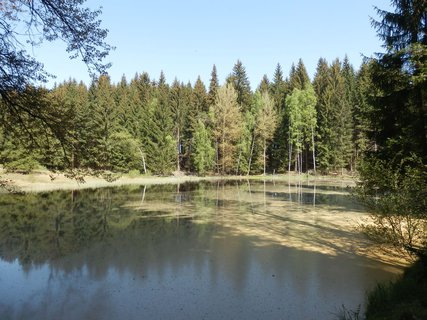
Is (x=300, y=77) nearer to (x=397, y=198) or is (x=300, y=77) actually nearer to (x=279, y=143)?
(x=279, y=143)

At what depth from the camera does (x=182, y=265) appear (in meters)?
11.5

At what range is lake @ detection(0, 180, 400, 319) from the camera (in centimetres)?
828

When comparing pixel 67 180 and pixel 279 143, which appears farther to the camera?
pixel 279 143

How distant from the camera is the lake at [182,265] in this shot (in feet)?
27.2

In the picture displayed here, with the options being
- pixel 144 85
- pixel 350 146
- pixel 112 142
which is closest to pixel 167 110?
pixel 112 142

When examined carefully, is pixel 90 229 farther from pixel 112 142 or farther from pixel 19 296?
pixel 112 142

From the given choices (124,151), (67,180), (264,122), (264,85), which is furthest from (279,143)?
(67,180)

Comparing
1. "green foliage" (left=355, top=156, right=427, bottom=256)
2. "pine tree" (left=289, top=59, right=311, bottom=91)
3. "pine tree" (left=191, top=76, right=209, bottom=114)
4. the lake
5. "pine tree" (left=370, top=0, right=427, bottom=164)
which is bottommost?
the lake

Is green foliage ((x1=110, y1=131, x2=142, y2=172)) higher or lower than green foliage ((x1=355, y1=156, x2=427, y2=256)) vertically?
higher

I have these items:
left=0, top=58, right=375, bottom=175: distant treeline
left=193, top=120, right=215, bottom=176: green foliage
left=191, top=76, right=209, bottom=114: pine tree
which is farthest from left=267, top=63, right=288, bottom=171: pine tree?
left=191, top=76, right=209, bottom=114: pine tree

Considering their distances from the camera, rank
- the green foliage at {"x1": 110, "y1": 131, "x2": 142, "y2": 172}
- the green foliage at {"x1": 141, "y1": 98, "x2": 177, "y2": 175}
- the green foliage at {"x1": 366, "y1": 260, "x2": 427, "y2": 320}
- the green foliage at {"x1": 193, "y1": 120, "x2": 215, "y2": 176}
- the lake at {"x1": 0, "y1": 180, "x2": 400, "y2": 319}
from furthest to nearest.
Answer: the green foliage at {"x1": 193, "y1": 120, "x2": 215, "y2": 176} < the green foliage at {"x1": 141, "y1": 98, "x2": 177, "y2": 175} < the green foliage at {"x1": 110, "y1": 131, "x2": 142, "y2": 172} < the lake at {"x1": 0, "y1": 180, "x2": 400, "y2": 319} < the green foliage at {"x1": 366, "y1": 260, "x2": 427, "y2": 320}

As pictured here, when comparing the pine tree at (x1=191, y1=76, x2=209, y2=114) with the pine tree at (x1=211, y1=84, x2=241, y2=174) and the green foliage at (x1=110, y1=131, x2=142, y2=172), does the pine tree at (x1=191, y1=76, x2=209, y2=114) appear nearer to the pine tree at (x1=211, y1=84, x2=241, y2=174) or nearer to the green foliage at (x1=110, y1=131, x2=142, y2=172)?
the pine tree at (x1=211, y1=84, x2=241, y2=174)

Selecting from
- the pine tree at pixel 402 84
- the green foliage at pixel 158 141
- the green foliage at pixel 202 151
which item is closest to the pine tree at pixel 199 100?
the green foliage at pixel 158 141

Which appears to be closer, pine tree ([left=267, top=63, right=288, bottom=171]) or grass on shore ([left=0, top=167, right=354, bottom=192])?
grass on shore ([left=0, top=167, right=354, bottom=192])
